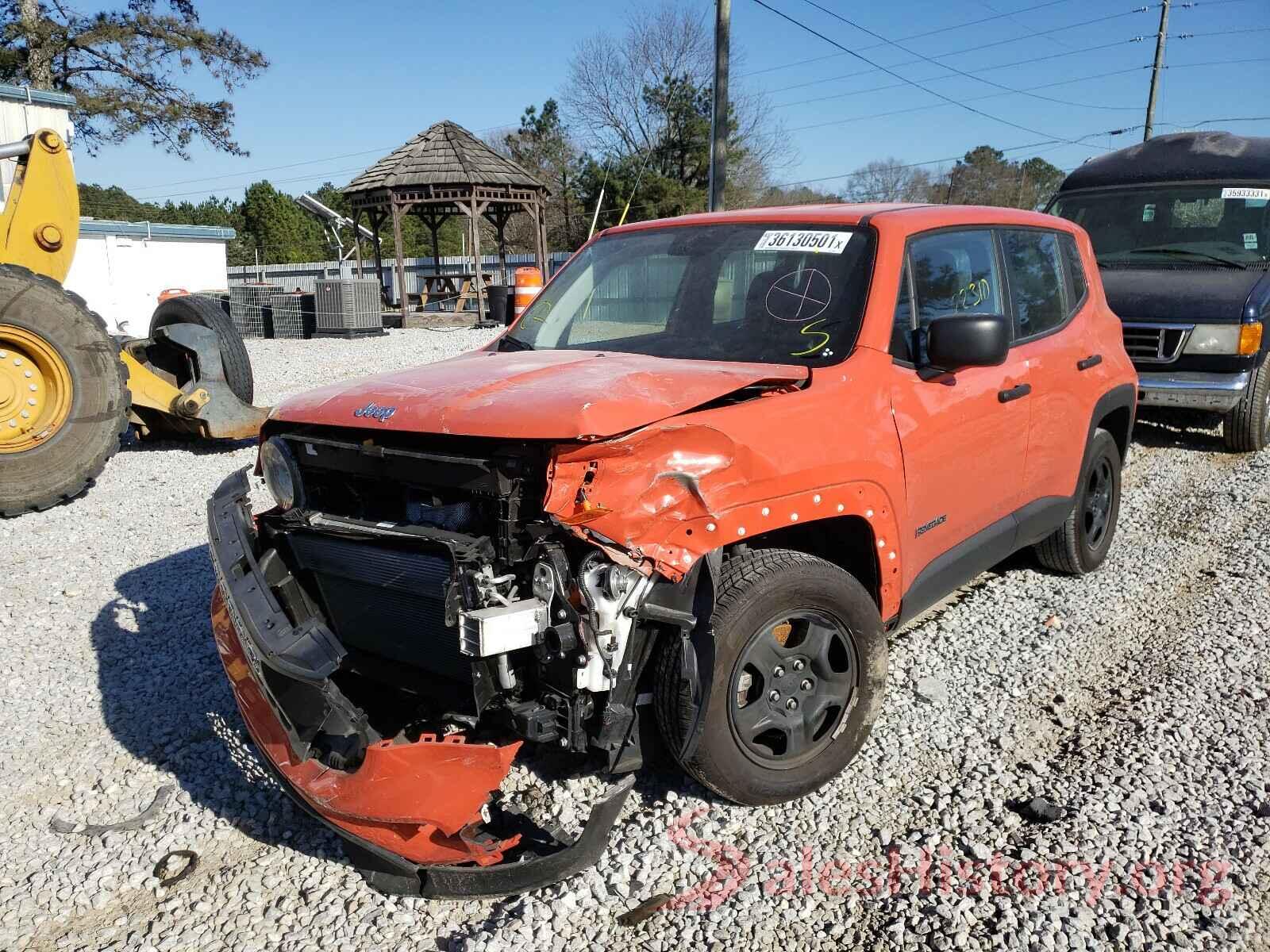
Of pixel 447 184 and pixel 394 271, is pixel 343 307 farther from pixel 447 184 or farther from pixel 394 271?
pixel 394 271

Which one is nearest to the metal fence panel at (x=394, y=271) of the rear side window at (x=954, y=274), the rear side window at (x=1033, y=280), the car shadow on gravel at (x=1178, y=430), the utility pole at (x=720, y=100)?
the utility pole at (x=720, y=100)

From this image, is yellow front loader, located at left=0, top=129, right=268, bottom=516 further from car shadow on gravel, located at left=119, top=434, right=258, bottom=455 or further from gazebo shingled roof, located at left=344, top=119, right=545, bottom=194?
gazebo shingled roof, located at left=344, top=119, right=545, bottom=194

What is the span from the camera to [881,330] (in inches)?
135

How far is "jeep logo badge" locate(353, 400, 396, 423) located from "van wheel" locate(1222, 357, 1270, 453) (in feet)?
24.8

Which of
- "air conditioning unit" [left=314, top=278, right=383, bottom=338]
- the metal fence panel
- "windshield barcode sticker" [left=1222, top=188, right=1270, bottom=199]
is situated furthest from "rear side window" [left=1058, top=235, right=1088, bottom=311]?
the metal fence panel

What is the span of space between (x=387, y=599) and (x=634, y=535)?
2.98 feet

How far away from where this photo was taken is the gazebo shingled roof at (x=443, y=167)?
22.4 m

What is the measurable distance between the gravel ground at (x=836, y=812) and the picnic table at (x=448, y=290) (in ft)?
66.7

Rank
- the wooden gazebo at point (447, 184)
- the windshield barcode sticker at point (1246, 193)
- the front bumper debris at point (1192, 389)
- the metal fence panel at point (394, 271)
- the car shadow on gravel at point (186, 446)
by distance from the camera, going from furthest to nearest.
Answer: the metal fence panel at point (394, 271) → the wooden gazebo at point (447, 184) → the windshield barcode sticker at point (1246, 193) → the car shadow on gravel at point (186, 446) → the front bumper debris at point (1192, 389)

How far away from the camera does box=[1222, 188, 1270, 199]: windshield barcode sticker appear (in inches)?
335

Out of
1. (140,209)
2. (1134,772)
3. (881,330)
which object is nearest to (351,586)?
(881,330)

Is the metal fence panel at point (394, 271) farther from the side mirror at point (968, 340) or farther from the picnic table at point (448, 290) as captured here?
the side mirror at point (968, 340)

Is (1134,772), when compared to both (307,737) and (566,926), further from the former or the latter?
(307,737)

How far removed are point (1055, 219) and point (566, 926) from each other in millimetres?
4269
